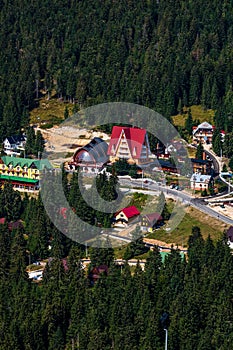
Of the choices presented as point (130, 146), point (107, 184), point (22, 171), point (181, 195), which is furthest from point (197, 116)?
point (107, 184)

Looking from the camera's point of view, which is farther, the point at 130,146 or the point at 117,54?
the point at 117,54

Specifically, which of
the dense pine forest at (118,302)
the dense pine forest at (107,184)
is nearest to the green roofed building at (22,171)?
the dense pine forest at (107,184)

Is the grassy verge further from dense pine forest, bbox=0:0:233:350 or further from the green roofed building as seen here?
the green roofed building

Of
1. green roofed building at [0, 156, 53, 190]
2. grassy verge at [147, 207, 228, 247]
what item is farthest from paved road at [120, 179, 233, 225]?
green roofed building at [0, 156, 53, 190]

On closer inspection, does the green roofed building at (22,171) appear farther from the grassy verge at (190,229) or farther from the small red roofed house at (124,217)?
the grassy verge at (190,229)

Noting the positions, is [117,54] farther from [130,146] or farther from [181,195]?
[181,195]

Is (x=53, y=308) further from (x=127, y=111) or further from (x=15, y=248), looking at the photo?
(x=127, y=111)
